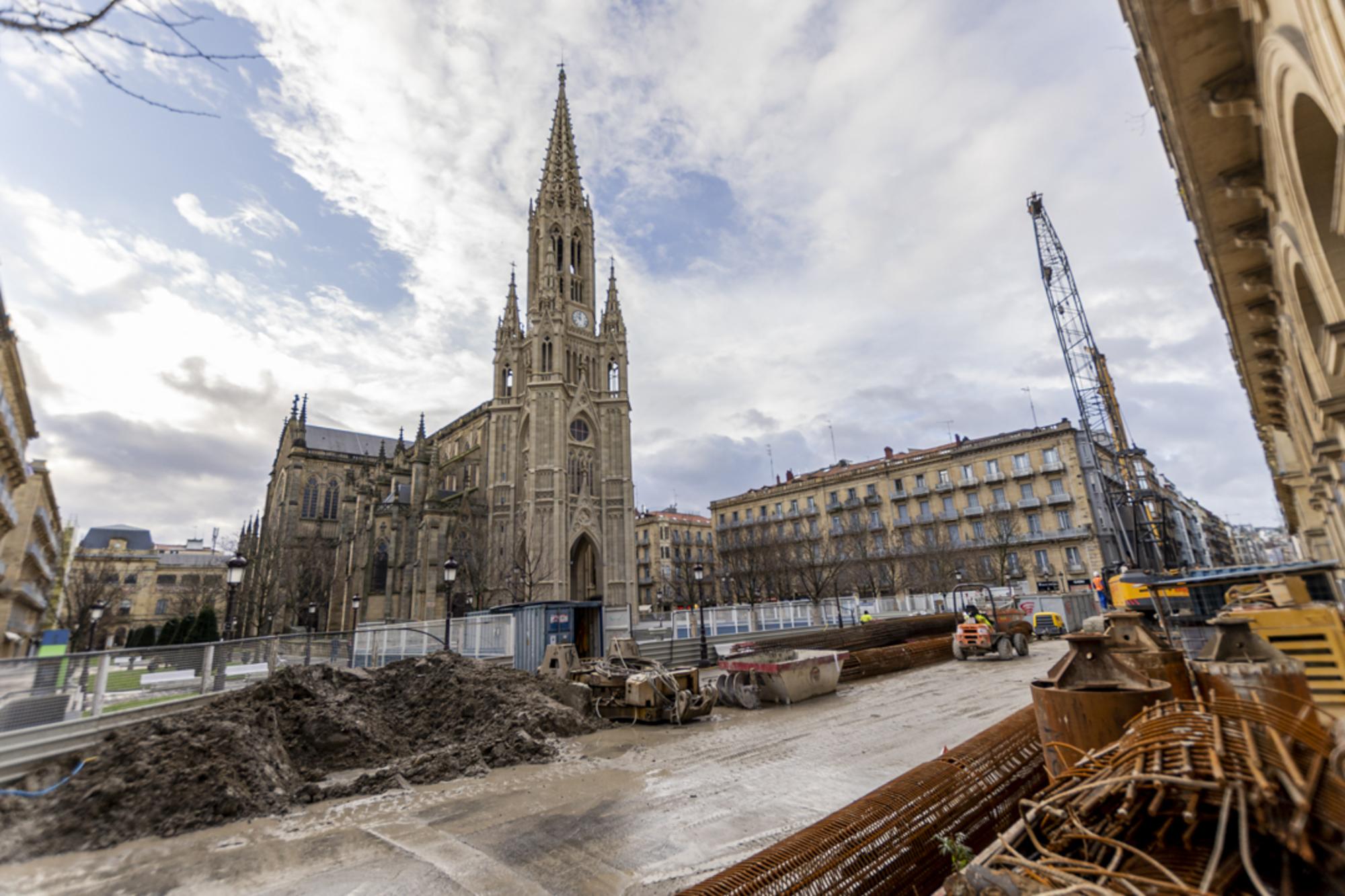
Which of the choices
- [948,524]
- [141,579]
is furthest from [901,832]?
[141,579]

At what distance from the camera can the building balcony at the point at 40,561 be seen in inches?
1191

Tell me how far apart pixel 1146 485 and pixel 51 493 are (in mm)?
106951

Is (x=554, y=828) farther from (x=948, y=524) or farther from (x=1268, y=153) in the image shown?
(x=948, y=524)

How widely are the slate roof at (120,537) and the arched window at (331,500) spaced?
154 feet

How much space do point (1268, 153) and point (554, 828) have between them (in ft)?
35.6

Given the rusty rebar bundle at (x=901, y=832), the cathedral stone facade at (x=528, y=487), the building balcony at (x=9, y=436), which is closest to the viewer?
the rusty rebar bundle at (x=901, y=832)

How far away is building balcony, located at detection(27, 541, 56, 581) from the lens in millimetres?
30247

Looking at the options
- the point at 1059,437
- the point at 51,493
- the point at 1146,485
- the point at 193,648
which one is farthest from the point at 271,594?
the point at 1146,485

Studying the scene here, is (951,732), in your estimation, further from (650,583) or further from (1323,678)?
(650,583)

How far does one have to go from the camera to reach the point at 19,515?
25578 mm

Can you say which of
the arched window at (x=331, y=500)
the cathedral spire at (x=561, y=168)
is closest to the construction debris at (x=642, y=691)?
the cathedral spire at (x=561, y=168)

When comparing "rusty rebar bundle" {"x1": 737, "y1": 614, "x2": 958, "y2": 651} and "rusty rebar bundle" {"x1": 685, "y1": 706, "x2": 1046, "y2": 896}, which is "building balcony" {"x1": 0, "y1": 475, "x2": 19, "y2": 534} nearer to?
"rusty rebar bundle" {"x1": 737, "y1": 614, "x2": 958, "y2": 651}

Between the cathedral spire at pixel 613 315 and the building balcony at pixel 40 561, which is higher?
the cathedral spire at pixel 613 315

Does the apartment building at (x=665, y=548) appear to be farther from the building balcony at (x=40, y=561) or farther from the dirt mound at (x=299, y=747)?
the dirt mound at (x=299, y=747)
